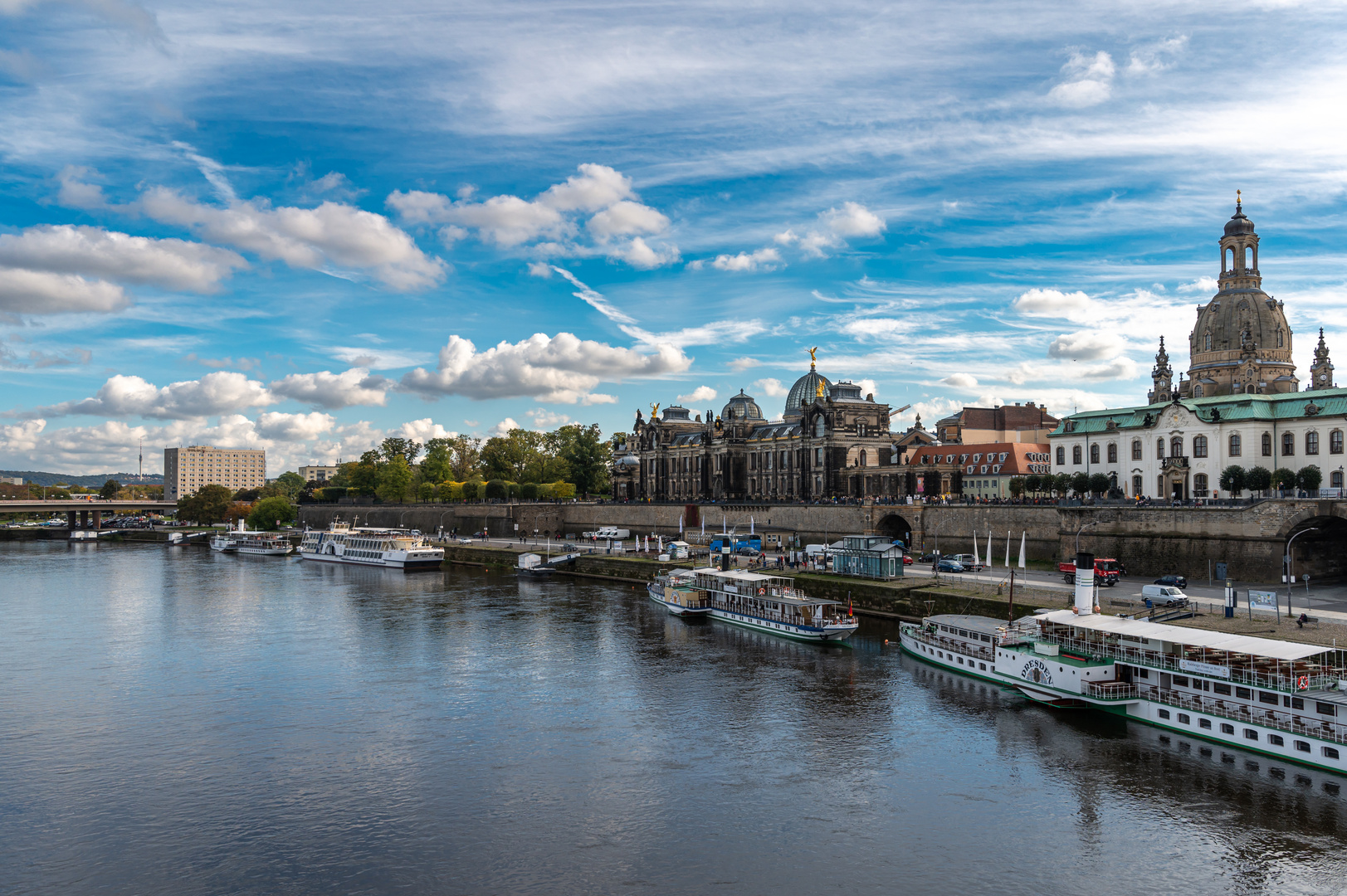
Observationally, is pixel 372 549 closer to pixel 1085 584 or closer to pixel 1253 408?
pixel 1085 584

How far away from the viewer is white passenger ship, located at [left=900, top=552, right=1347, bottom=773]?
2973 centimetres

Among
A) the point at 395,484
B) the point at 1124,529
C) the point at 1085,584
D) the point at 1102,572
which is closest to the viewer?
the point at 1085,584

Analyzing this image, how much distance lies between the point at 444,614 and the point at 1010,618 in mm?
37757

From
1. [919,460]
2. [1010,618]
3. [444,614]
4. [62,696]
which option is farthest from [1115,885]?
[919,460]

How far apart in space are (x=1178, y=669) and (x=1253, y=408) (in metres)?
42.1

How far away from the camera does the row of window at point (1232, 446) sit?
6216cm

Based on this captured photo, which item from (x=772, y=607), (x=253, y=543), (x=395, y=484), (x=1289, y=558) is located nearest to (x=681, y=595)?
(x=772, y=607)

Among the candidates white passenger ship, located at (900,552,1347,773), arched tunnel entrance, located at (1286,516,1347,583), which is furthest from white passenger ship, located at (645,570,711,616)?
arched tunnel entrance, located at (1286,516,1347,583)

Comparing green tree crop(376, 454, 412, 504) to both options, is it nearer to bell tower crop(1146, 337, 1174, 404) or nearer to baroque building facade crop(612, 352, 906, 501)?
baroque building facade crop(612, 352, 906, 501)

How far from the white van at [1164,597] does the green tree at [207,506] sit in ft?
549

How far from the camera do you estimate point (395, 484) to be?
6619 inches

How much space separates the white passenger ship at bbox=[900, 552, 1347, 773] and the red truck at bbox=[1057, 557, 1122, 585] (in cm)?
1433

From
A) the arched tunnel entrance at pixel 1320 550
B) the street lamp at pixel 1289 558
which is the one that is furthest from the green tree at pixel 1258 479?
the street lamp at pixel 1289 558

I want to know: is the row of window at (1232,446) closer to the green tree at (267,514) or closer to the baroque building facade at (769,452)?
the baroque building facade at (769,452)
